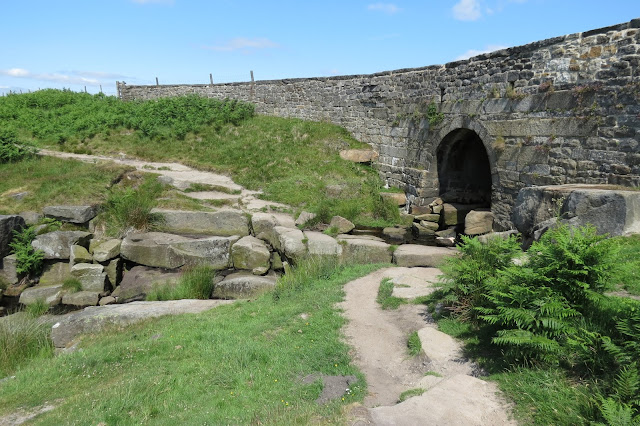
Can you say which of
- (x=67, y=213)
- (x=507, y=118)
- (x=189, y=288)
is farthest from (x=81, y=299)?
(x=507, y=118)

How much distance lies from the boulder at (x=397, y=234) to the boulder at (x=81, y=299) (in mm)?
8292

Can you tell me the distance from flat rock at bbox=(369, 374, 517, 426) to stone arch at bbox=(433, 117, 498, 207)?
11.2 meters

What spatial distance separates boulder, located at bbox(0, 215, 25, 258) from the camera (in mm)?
A: 12055

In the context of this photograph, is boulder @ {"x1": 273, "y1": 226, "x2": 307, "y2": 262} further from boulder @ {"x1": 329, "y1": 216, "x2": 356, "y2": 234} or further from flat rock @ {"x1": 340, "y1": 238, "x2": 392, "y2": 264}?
boulder @ {"x1": 329, "y1": 216, "x2": 356, "y2": 234}

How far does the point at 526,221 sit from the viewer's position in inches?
354

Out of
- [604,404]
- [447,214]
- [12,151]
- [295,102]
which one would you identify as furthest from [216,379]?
[295,102]

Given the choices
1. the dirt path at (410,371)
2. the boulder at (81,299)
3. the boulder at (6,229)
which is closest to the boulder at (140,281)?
the boulder at (81,299)

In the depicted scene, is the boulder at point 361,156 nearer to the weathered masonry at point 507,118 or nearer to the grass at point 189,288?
the weathered masonry at point 507,118

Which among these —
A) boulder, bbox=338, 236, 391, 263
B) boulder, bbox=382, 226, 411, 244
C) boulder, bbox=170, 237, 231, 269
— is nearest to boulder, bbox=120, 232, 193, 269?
boulder, bbox=170, 237, 231, 269

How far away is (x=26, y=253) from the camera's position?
1209 cm

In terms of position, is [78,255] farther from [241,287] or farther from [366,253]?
[366,253]

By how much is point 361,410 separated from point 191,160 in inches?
649

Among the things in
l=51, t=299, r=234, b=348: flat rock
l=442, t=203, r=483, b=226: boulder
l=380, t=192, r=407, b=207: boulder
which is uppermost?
l=380, t=192, r=407, b=207: boulder

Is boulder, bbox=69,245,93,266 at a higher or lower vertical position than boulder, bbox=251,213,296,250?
lower
